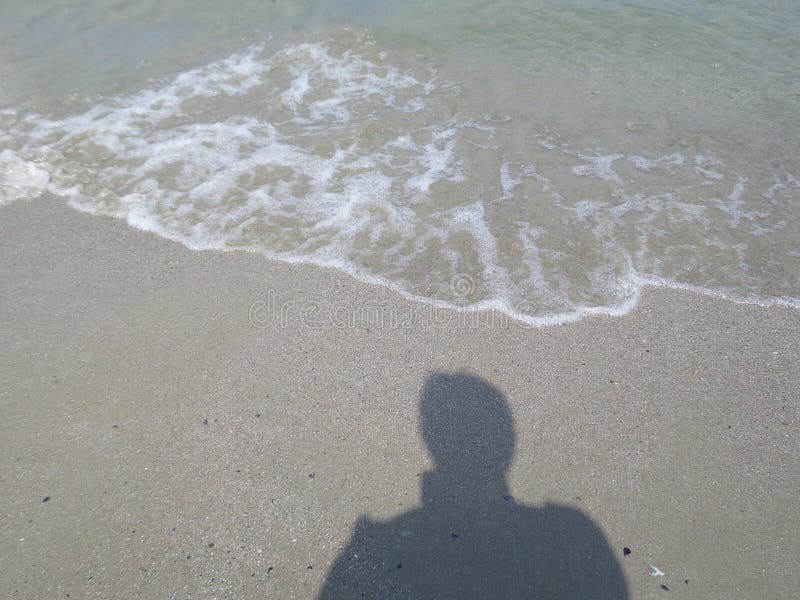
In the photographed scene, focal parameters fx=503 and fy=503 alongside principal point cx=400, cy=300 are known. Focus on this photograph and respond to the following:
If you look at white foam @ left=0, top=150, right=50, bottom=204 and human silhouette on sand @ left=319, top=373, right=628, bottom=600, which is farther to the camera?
white foam @ left=0, top=150, right=50, bottom=204

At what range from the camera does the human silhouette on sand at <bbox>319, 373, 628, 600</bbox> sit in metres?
2.29

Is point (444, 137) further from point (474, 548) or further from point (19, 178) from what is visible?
point (474, 548)

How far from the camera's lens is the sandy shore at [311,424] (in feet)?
7.88

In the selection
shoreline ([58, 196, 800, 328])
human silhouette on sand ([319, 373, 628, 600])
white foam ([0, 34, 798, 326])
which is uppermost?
white foam ([0, 34, 798, 326])

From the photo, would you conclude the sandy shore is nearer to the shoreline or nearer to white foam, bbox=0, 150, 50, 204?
the shoreline

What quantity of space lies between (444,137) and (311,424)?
153 inches

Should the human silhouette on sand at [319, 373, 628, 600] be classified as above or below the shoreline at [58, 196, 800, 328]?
below

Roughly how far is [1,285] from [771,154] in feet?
23.8

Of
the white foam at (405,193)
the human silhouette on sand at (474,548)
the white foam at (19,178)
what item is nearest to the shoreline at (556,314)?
the white foam at (405,193)

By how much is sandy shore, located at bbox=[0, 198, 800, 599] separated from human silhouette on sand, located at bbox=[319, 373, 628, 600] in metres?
0.07

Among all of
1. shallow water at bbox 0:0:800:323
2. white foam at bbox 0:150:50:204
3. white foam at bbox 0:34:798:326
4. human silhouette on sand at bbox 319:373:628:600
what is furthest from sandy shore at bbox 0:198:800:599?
white foam at bbox 0:150:50:204

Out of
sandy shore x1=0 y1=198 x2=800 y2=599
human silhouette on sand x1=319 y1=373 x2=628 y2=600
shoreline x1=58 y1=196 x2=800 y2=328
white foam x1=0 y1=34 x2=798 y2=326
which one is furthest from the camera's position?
→ white foam x1=0 y1=34 x2=798 y2=326

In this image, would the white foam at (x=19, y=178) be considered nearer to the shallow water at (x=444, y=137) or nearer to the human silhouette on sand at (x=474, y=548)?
the shallow water at (x=444, y=137)

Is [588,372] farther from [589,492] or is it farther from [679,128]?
[679,128]
